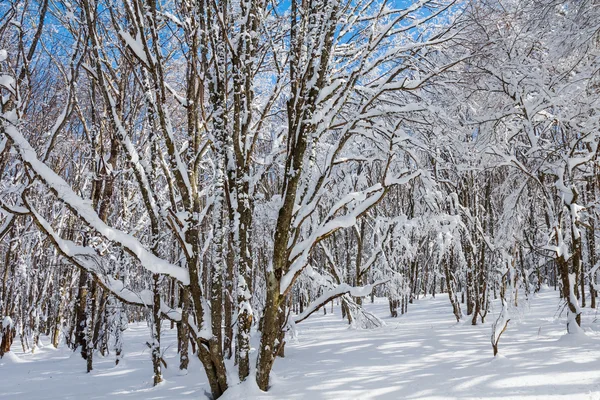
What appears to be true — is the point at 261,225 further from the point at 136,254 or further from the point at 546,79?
the point at 546,79

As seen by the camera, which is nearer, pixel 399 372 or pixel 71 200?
pixel 71 200

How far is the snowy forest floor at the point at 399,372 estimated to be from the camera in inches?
169

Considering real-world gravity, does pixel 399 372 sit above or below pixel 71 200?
below

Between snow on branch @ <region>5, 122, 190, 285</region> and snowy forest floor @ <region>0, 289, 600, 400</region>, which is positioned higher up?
snow on branch @ <region>5, 122, 190, 285</region>

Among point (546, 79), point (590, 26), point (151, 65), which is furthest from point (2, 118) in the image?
point (546, 79)

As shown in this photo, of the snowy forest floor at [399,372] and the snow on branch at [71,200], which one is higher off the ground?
the snow on branch at [71,200]

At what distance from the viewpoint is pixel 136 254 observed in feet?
12.3

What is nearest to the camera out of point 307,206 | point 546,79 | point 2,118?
point 2,118

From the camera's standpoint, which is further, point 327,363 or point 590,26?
point 327,363

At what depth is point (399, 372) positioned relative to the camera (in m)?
5.24

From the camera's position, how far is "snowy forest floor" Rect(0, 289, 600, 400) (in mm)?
4297

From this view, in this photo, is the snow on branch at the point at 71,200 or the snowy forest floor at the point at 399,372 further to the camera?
the snowy forest floor at the point at 399,372

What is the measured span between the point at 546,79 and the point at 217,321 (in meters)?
7.48

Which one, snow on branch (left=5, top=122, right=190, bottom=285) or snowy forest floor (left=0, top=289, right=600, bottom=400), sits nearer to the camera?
snow on branch (left=5, top=122, right=190, bottom=285)
